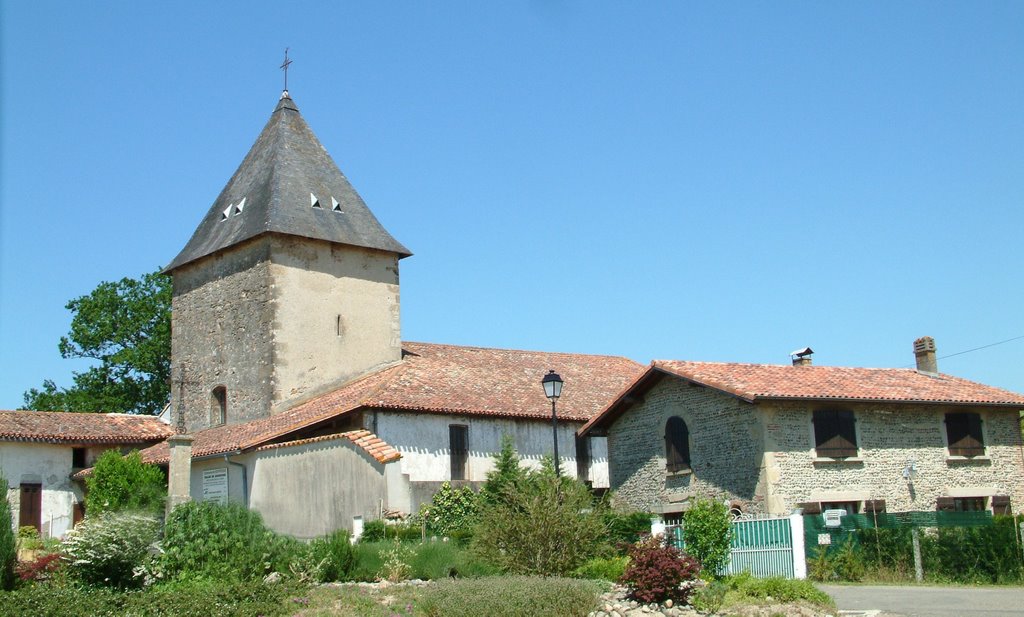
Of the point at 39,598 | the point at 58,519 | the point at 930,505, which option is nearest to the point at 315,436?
the point at 58,519

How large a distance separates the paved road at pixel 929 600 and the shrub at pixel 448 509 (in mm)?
9310

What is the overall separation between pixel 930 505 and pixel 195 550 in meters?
17.6

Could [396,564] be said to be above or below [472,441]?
below

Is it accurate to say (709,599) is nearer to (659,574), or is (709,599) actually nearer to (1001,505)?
(659,574)

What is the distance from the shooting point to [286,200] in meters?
34.5

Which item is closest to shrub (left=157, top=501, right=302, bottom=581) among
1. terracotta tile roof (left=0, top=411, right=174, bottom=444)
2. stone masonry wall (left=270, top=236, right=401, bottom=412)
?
stone masonry wall (left=270, top=236, right=401, bottom=412)

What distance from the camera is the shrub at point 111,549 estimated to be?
57.8 feet

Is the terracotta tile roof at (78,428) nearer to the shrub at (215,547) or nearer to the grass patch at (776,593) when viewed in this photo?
the shrub at (215,547)

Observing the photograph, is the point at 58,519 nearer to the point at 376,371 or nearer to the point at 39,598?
the point at 376,371

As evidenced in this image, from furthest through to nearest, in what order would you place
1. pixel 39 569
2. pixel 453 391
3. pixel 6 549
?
pixel 453 391, pixel 39 569, pixel 6 549

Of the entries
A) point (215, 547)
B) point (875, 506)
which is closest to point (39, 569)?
point (215, 547)

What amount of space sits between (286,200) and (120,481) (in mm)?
9779

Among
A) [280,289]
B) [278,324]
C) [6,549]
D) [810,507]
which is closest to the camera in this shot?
[6,549]

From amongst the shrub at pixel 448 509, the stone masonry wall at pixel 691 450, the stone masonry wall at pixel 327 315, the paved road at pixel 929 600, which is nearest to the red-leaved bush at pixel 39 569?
the shrub at pixel 448 509
